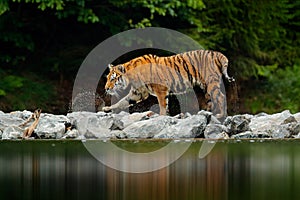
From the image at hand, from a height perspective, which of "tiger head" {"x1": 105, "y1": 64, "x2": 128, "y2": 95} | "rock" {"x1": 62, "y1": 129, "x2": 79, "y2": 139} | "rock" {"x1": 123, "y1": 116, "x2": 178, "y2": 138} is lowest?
"rock" {"x1": 62, "y1": 129, "x2": 79, "y2": 139}

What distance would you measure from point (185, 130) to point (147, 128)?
433 mm

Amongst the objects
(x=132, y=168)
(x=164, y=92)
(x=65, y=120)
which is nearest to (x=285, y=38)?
(x=164, y=92)

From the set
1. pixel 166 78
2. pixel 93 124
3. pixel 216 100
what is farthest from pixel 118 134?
pixel 216 100

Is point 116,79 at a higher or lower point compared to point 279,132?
higher

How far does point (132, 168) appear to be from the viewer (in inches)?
250

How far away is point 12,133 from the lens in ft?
31.2

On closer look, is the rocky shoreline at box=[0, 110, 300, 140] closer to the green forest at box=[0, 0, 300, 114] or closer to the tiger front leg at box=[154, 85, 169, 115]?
the tiger front leg at box=[154, 85, 169, 115]

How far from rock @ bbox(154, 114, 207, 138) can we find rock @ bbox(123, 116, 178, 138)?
57mm

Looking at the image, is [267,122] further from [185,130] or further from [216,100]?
[185,130]

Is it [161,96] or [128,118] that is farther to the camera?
[161,96]

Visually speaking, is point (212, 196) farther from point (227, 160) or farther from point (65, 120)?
point (65, 120)

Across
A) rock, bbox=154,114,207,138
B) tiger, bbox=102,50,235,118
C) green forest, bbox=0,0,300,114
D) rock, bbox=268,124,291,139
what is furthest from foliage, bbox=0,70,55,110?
rock, bbox=268,124,291,139

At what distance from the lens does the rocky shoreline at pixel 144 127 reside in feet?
30.5

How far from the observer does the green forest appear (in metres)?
14.3
